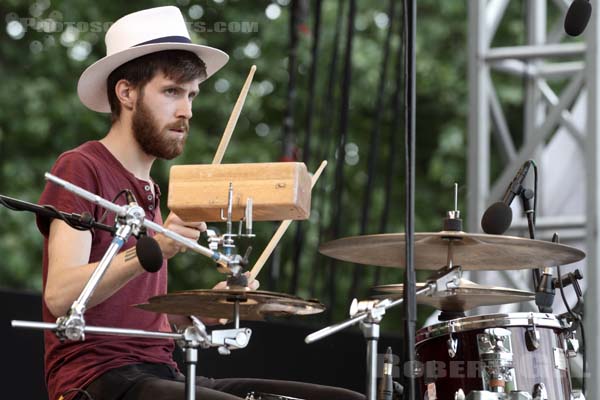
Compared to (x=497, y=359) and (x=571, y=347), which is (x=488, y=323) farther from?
(x=571, y=347)

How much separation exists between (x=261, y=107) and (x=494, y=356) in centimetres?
743

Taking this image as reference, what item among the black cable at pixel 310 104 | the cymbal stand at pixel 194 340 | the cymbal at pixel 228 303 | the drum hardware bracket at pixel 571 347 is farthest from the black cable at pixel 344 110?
the cymbal stand at pixel 194 340

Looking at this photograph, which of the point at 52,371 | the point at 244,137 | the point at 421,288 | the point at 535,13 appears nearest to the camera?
the point at 421,288

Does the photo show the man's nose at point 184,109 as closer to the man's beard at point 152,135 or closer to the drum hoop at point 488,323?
the man's beard at point 152,135

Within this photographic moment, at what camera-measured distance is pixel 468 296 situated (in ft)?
9.61

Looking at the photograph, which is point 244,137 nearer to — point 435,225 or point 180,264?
point 180,264

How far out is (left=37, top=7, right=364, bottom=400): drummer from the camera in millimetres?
2641

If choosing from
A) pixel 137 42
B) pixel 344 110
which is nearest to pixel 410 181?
pixel 137 42

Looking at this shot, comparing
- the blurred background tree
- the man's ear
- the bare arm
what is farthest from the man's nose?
the blurred background tree

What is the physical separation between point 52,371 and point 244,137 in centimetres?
714

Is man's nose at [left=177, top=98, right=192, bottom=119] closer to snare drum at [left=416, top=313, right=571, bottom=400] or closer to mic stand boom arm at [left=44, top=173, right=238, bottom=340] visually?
mic stand boom arm at [left=44, top=173, right=238, bottom=340]

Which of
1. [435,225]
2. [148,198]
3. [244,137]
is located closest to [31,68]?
[244,137]

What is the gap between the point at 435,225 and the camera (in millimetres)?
10195

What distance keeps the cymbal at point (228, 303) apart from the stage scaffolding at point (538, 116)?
5.47 feet
